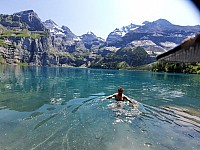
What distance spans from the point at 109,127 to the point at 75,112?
21.9 ft

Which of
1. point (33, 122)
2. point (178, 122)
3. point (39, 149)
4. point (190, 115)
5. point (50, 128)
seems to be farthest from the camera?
point (190, 115)

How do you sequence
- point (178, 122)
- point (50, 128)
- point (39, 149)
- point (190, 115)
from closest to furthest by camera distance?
point (39, 149) → point (50, 128) → point (178, 122) → point (190, 115)

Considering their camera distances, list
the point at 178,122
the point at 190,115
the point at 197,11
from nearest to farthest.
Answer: the point at 197,11 < the point at 178,122 < the point at 190,115

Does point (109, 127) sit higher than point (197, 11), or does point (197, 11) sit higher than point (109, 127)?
point (197, 11)

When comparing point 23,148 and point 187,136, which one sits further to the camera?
point 187,136

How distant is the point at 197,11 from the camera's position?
228 cm

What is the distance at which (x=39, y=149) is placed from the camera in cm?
1270

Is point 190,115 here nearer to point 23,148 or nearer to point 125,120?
point 125,120

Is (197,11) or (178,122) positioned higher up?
(197,11)

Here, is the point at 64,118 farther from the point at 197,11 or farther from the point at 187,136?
the point at 197,11

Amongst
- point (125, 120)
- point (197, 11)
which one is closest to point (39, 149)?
point (125, 120)

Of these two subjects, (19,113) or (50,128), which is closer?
(50,128)

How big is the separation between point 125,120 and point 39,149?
9416 millimetres

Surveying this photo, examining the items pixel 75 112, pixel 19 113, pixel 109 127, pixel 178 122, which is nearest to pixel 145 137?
pixel 109 127
